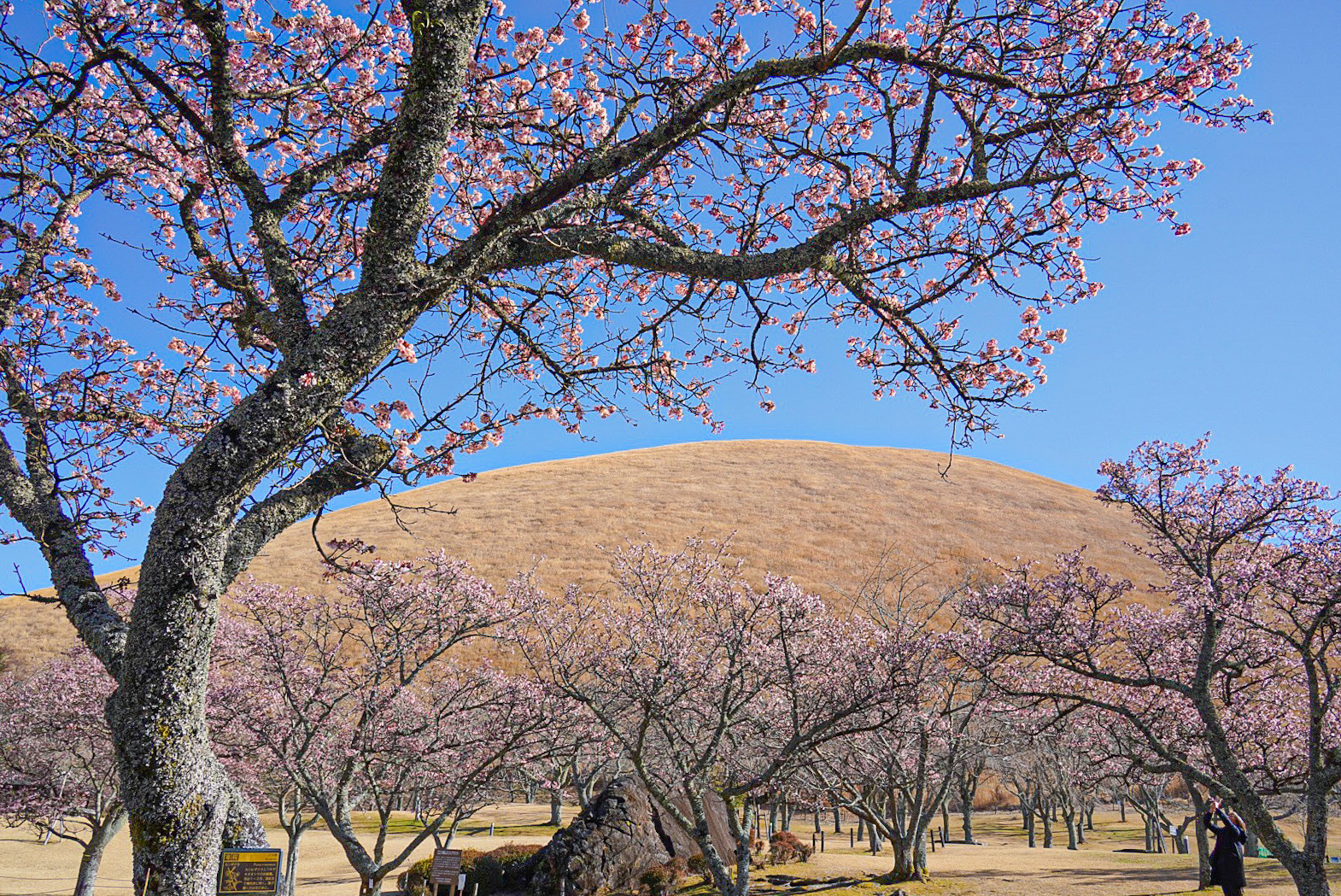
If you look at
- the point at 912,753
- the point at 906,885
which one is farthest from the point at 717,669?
the point at 912,753

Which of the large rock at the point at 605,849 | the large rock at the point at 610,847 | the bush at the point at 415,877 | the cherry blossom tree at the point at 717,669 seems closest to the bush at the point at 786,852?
the large rock at the point at 610,847

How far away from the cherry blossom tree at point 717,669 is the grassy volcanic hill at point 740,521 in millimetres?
32008

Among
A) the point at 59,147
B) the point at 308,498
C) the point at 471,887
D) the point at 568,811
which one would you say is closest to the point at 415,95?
the point at 308,498

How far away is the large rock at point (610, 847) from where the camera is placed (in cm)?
1678

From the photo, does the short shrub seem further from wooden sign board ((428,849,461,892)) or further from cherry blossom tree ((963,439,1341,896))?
cherry blossom tree ((963,439,1341,896))

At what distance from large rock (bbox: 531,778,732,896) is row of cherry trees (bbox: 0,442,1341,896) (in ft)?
6.49

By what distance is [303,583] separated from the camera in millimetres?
53094

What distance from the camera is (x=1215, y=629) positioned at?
11.8 metres

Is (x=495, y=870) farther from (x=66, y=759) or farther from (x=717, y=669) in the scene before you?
(x=66, y=759)

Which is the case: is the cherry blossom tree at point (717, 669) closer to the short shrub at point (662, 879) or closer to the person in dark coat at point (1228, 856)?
the short shrub at point (662, 879)

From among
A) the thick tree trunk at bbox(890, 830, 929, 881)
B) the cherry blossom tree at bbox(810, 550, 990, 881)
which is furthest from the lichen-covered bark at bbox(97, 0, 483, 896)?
the thick tree trunk at bbox(890, 830, 929, 881)

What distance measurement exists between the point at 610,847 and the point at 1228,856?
38.7 ft

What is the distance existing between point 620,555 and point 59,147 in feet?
38.8

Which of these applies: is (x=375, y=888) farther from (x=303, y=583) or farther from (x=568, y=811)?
(x=303, y=583)
